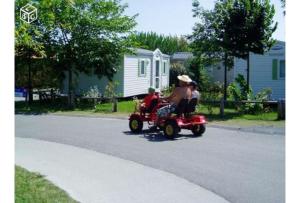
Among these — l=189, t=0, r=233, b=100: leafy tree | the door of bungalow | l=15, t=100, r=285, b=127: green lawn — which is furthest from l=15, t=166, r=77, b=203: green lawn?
the door of bungalow

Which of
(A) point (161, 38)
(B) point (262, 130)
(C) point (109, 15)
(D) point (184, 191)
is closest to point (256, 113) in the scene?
(B) point (262, 130)

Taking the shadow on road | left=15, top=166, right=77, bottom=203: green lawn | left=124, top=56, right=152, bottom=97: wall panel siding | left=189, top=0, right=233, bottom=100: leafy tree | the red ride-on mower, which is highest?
left=189, top=0, right=233, bottom=100: leafy tree

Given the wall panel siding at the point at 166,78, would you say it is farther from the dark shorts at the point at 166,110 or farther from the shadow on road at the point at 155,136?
the dark shorts at the point at 166,110

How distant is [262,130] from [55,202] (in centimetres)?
663

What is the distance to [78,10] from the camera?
1593cm

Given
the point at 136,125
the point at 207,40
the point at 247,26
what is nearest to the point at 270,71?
the point at 207,40

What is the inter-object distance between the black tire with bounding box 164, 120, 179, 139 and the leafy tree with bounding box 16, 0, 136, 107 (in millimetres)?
6761

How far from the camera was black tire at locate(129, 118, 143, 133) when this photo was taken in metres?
10.6

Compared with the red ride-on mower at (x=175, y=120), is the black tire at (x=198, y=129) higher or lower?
lower

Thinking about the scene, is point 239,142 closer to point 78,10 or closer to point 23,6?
point 23,6

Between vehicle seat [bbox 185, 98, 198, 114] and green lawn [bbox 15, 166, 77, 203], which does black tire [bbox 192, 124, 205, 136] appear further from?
green lawn [bbox 15, 166, 77, 203]

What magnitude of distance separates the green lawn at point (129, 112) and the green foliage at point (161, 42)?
15.8ft

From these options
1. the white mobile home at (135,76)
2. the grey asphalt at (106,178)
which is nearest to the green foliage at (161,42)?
the white mobile home at (135,76)

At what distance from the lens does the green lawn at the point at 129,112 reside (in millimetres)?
12423
